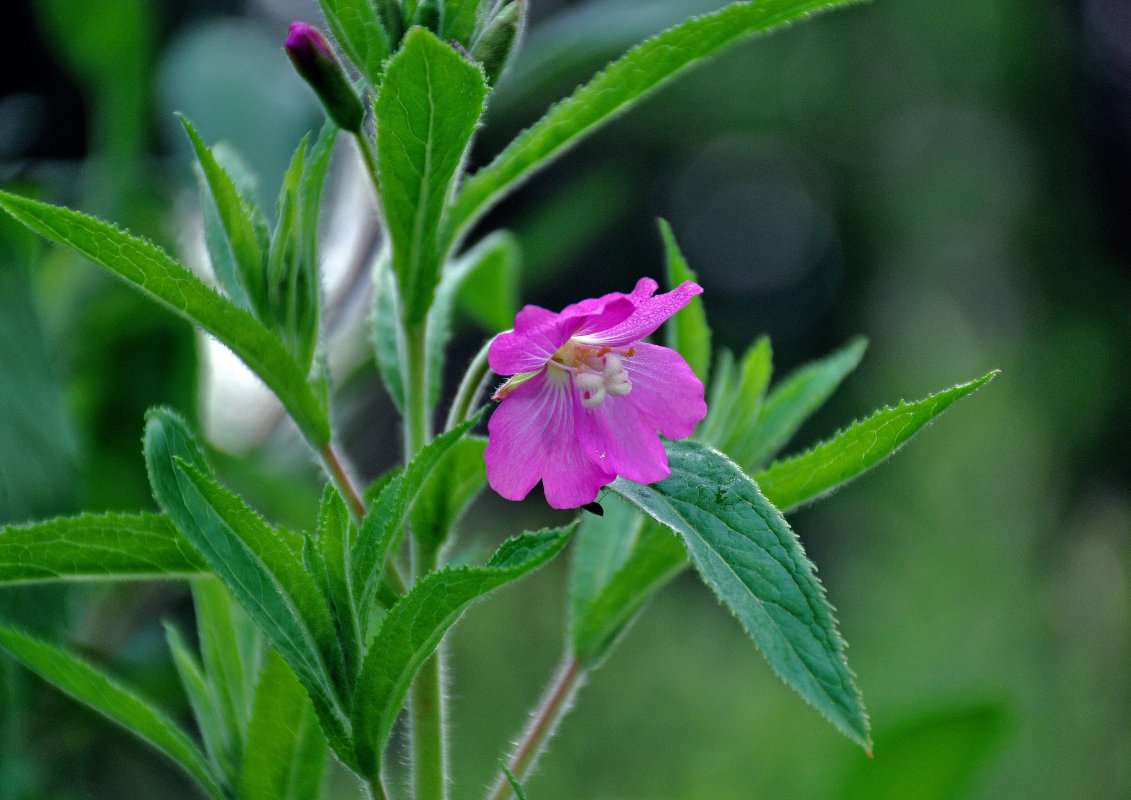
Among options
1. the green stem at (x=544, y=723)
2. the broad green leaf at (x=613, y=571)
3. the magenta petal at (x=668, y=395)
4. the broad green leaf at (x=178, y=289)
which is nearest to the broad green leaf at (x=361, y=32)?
the broad green leaf at (x=178, y=289)

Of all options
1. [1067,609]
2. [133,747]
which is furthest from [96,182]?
[1067,609]

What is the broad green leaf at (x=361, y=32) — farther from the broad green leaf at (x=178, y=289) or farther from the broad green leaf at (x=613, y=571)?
the broad green leaf at (x=613, y=571)

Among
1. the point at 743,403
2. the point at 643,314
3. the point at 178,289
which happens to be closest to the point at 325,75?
the point at 178,289

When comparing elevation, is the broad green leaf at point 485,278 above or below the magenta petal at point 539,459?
below

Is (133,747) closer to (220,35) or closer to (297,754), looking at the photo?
(297,754)

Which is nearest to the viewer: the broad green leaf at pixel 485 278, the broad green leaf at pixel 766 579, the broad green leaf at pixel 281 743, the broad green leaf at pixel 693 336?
the broad green leaf at pixel 766 579

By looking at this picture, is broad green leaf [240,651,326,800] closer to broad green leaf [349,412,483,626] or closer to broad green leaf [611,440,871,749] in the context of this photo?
broad green leaf [349,412,483,626]
